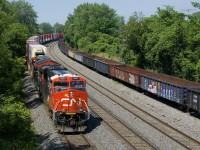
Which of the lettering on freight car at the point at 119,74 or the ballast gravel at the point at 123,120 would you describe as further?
the lettering on freight car at the point at 119,74

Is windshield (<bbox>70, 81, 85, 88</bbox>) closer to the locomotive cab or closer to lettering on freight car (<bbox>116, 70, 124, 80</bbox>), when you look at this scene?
the locomotive cab

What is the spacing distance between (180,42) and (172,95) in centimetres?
1881

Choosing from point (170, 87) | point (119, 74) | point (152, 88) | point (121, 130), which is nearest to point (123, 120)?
point (121, 130)

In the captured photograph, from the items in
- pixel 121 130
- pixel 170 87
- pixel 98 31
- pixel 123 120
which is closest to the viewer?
pixel 121 130

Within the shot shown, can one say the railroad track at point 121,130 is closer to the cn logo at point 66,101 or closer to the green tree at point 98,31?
the cn logo at point 66,101

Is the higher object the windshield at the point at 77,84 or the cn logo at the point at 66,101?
the windshield at the point at 77,84

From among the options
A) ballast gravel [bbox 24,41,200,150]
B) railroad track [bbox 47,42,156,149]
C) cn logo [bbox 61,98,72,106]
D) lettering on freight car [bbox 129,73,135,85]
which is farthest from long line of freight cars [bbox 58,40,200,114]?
A: cn logo [bbox 61,98,72,106]

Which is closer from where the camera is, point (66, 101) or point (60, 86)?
point (66, 101)

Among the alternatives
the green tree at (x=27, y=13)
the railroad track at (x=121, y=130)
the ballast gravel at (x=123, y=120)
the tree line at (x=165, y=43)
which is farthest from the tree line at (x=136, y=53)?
A: the green tree at (x=27, y=13)

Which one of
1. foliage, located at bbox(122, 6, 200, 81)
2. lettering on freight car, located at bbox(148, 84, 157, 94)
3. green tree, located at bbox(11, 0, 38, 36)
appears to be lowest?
lettering on freight car, located at bbox(148, 84, 157, 94)

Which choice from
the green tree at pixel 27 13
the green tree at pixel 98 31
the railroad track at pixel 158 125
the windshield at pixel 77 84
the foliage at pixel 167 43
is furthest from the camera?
the green tree at pixel 27 13

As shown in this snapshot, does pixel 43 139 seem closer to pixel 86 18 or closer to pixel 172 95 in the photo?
pixel 172 95

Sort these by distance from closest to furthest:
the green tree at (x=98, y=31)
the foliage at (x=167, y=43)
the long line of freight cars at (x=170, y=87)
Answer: the long line of freight cars at (x=170, y=87) → the foliage at (x=167, y=43) → the green tree at (x=98, y=31)

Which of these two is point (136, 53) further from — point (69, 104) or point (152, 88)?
point (69, 104)
